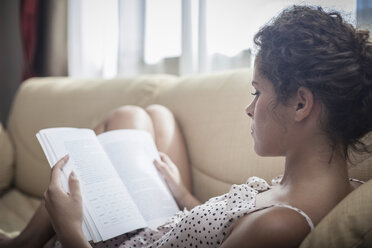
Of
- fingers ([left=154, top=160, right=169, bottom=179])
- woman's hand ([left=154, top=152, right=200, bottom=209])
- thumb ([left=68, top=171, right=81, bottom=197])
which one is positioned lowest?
woman's hand ([left=154, top=152, right=200, bottom=209])

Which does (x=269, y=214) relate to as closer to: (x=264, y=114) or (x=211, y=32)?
(x=264, y=114)

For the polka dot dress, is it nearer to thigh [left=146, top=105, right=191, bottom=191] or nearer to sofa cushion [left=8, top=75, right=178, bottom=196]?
thigh [left=146, top=105, right=191, bottom=191]

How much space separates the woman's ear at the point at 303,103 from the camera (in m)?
0.66

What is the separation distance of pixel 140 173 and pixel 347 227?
61cm

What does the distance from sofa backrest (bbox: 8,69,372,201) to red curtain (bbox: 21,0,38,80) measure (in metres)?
0.47

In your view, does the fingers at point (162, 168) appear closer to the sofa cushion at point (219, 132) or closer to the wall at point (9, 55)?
the sofa cushion at point (219, 132)

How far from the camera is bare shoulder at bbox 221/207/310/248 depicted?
0.57m

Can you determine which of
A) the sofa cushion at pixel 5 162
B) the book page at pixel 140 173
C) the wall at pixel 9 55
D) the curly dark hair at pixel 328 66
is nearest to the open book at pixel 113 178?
the book page at pixel 140 173

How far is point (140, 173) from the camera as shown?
3.36 ft

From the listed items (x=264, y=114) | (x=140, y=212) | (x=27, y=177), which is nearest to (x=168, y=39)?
(x=27, y=177)

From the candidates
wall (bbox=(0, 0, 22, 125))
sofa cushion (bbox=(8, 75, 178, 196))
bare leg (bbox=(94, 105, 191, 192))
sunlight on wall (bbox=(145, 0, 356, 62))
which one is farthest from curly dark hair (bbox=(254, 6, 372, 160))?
wall (bbox=(0, 0, 22, 125))

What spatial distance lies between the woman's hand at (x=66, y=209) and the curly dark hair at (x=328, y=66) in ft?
1.52

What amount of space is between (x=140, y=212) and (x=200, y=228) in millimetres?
232

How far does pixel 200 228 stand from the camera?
764 millimetres
